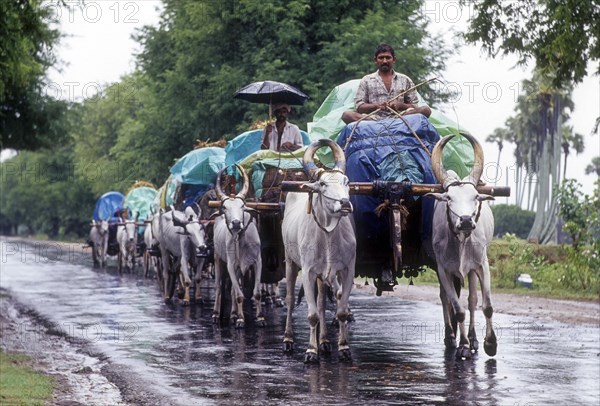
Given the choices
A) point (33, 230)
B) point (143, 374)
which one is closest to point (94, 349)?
point (143, 374)

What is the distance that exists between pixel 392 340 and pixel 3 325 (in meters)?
7.82

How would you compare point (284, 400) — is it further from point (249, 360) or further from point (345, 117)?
point (345, 117)

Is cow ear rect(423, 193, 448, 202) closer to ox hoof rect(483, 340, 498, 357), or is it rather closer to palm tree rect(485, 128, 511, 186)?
ox hoof rect(483, 340, 498, 357)

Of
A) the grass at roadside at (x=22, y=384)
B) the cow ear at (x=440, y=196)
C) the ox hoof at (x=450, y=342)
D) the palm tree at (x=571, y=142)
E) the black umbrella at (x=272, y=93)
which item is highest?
the palm tree at (x=571, y=142)

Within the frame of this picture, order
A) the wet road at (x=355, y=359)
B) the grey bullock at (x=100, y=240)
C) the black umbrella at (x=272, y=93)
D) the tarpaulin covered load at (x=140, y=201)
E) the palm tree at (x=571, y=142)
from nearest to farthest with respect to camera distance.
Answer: the wet road at (x=355, y=359)
the black umbrella at (x=272, y=93)
the tarpaulin covered load at (x=140, y=201)
the grey bullock at (x=100, y=240)
the palm tree at (x=571, y=142)

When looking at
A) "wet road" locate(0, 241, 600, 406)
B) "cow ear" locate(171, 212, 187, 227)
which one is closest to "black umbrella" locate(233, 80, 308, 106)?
"cow ear" locate(171, 212, 187, 227)

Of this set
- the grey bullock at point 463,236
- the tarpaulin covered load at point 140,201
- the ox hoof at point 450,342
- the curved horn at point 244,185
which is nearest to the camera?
the grey bullock at point 463,236

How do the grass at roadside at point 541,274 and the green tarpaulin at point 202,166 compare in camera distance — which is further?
the grass at roadside at point 541,274

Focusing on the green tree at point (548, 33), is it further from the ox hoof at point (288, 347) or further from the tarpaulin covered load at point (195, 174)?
the tarpaulin covered load at point (195, 174)

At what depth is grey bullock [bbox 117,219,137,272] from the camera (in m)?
35.5

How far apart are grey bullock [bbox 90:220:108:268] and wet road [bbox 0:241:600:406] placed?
2031 cm

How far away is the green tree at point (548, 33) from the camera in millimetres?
11195

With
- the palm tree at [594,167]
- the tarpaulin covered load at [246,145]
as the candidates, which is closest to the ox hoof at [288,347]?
the tarpaulin covered load at [246,145]

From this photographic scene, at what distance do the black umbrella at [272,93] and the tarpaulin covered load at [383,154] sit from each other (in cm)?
474
